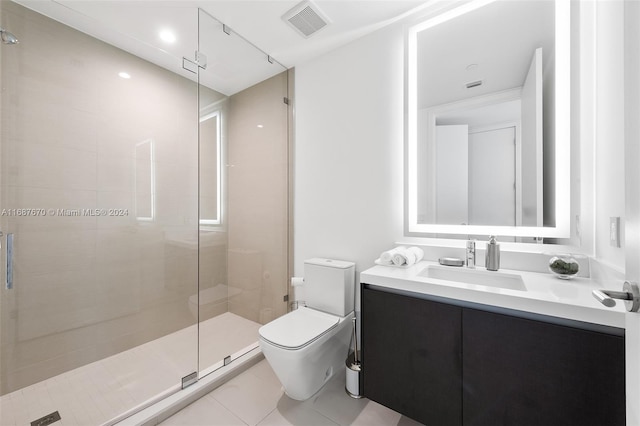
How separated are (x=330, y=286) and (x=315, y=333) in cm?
39

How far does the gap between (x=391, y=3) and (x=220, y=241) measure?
83.6 inches

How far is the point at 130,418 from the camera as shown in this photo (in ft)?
4.71

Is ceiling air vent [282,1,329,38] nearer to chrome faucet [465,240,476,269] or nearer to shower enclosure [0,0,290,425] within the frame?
shower enclosure [0,0,290,425]

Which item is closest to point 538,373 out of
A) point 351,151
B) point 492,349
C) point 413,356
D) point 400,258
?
point 492,349

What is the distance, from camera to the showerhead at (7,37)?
4.73ft

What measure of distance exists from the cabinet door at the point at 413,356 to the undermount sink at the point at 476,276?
A: 10.5 inches

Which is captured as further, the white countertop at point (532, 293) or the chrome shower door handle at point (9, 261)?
the chrome shower door handle at point (9, 261)

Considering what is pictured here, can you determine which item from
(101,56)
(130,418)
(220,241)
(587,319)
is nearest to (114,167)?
(101,56)

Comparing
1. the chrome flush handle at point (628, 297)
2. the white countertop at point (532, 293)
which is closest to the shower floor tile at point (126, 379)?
the white countertop at point (532, 293)

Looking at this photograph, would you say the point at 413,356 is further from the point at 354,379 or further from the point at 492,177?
the point at 492,177

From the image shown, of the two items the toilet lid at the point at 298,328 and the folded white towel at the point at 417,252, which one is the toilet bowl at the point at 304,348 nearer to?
the toilet lid at the point at 298,328

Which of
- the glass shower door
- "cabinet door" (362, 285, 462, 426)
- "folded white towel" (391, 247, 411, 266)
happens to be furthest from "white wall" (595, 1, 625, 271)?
the glass shower door

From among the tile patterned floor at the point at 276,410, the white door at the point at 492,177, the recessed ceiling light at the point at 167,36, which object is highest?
the recessed ceiling light at the point at 167,36

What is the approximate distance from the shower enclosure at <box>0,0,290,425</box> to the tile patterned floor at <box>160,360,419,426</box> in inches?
9.2
